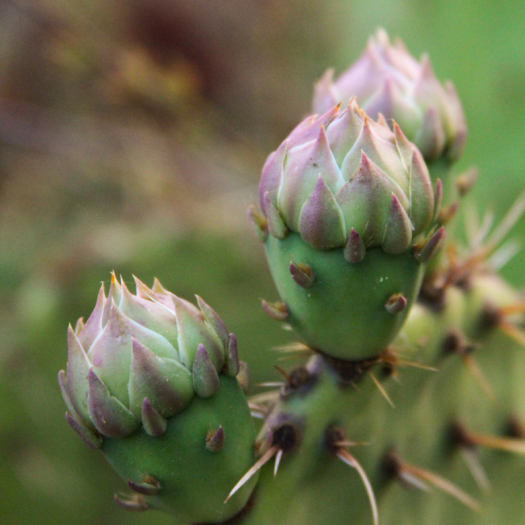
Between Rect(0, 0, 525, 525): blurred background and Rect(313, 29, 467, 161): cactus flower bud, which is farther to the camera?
Rect(0, 0, 525, 525): blurred background

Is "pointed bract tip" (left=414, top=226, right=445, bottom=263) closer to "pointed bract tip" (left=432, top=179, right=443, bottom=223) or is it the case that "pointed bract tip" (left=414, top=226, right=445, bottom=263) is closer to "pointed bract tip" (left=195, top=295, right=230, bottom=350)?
"pointed bract tip" (left=432, top=179, right=443, bottom=223)

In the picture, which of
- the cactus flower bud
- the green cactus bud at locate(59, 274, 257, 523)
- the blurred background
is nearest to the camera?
the green cactus bud at locate(59, 274, 257, 523)

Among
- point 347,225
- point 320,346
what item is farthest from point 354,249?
point 320,346

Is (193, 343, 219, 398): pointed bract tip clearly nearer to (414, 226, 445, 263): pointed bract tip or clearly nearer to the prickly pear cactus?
the prickly pear cactus

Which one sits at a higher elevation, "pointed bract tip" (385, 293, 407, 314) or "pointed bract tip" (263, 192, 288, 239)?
"pointed bract tip" (263, 192, 288, 239)

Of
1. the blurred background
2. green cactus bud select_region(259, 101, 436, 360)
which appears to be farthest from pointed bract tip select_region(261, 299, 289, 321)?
the blurred background


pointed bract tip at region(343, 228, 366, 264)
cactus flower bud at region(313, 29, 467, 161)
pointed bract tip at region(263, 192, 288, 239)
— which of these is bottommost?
pointed bract tip at region(263, 192, 288, 239)

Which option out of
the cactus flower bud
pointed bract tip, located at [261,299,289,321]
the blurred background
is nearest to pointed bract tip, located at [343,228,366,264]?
pointed bract tip, located at [261,299,289,321]

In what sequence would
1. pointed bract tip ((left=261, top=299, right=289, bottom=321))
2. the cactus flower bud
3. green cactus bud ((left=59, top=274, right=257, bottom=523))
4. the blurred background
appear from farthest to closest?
the blurred background, the cactus flower bud, pointed bract tip ((left=261, top=299, right=289, bottom=321)), green cactus bud ((left=59, top=274, right=257, bottom=523))
